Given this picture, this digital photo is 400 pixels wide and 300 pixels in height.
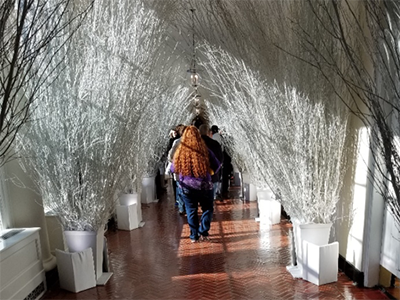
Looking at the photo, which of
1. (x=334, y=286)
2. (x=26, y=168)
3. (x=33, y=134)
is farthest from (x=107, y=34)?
(x=334, y=286)

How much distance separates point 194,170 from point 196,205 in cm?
61

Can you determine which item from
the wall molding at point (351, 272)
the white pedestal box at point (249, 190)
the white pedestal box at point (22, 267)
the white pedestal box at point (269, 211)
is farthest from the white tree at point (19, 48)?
the white pedestal box at point (249, 190)

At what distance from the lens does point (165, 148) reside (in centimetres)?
852

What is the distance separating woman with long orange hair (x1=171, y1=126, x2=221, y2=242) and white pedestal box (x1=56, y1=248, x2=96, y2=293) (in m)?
1.69

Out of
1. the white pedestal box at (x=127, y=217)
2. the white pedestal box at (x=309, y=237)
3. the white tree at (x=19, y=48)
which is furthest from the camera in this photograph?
the white pedestal box at (x=127, y=217)

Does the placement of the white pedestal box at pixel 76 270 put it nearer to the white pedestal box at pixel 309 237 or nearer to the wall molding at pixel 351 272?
the white pedestal box at pixel 309 237

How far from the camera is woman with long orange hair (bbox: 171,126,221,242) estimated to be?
4.71m

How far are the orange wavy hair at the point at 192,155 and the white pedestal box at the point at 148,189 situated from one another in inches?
119

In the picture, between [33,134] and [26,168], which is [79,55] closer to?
[33,134]

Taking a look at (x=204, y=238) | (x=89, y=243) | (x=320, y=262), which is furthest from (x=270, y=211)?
(x=89, y=243)

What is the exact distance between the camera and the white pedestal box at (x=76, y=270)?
3.61m

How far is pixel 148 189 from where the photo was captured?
7676 mm

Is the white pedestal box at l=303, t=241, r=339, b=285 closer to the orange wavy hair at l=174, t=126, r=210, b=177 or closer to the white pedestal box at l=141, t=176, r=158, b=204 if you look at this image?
the orange wavy hair at l=174, t=126, r=210, b=177

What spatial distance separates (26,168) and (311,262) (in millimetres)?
3278
